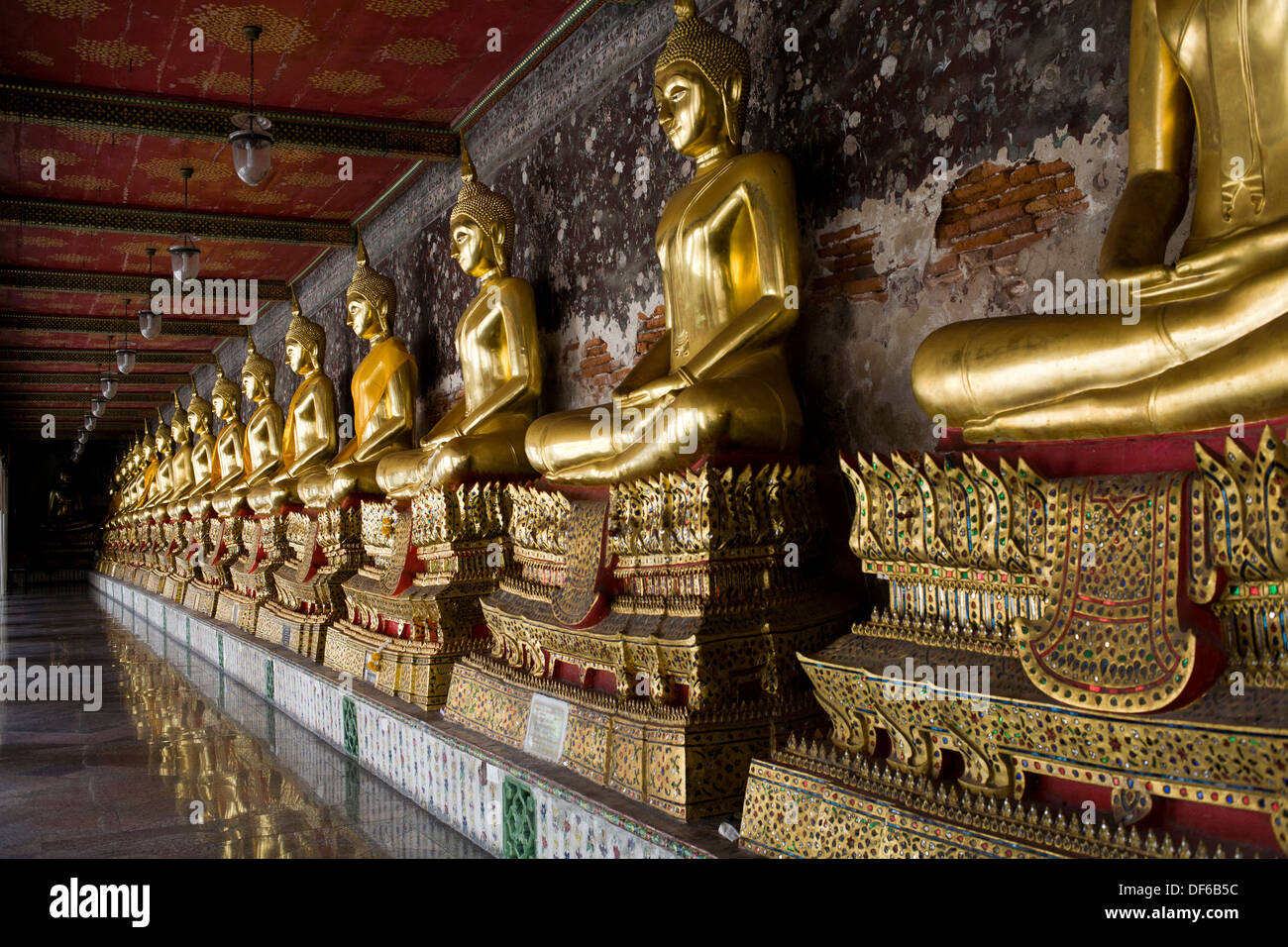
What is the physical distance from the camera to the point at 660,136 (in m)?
4.07

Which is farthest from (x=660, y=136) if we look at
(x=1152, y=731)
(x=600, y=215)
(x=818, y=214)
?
(x=1152, y=731)

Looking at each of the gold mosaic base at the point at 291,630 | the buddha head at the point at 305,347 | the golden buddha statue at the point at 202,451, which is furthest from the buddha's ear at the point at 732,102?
the golden buddha statue at the point at 202,451

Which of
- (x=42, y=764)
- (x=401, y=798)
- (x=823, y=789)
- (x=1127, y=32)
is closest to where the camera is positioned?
(x=823, y=789)

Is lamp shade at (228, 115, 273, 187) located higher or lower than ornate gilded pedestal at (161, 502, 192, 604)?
higher

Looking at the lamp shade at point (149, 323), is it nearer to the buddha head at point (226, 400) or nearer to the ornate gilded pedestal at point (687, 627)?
the buddha head at point (226, 400)

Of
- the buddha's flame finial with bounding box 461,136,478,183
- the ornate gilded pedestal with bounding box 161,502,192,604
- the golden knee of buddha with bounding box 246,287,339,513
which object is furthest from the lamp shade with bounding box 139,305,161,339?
the buddha's flame finial with bounding box 461,136,478,183

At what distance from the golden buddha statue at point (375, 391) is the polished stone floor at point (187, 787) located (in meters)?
1.40

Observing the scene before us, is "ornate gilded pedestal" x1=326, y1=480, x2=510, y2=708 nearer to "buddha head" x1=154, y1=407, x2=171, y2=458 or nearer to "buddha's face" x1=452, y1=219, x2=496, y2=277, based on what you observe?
"buddha's face" x1=452, y1=219, x2=496, y2=277

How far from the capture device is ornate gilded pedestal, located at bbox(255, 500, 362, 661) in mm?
5648

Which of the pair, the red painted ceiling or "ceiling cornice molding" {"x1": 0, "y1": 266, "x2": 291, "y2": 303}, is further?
"ceiling cornice molding" {"x1": 0, "y1": 266, "x2": 291, "y2": 303}

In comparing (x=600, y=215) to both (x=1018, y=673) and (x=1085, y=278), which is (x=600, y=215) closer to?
(x=1085, y=278)

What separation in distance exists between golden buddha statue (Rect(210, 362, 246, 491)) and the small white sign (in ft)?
25.7

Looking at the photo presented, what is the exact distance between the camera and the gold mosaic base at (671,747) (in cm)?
247
